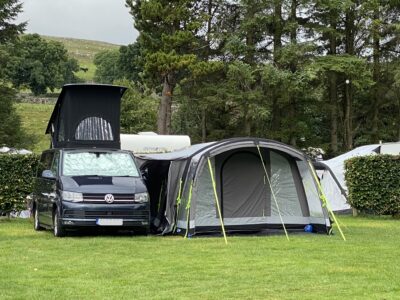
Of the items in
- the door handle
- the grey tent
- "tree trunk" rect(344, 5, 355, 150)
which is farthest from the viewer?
"tree trunk" rect(344, 5, 355, 150)

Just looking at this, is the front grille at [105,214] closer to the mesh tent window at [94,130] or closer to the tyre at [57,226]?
the tyre at [57,226]

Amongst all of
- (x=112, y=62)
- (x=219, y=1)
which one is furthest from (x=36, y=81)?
(x=219, y=1)

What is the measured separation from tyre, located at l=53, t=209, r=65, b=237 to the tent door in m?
3.28

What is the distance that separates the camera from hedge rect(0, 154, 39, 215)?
15.7 meters

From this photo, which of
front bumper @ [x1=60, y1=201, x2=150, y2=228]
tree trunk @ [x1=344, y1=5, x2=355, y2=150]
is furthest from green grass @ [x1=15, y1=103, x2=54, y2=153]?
front bumper @ [x1=60, y1=201, x2=150, y2=228]

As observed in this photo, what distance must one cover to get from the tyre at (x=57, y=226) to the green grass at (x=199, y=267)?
0.61 ft

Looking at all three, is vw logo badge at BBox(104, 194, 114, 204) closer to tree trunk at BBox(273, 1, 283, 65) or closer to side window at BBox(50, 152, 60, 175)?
side window at BBox(50, 152, 60, 175)

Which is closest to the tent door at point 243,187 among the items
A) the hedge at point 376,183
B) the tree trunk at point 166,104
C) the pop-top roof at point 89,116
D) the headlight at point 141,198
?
the headlight at point 141,198

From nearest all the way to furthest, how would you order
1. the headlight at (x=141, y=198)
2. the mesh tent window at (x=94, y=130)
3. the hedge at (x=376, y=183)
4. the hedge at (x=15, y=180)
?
the headlight at (x=141, y=198)
the mesh tent window at (x=94, y=130)
the hedge at (x=15, y=180)
the hedge at (x=376, y=183)

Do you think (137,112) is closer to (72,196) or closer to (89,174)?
(89,174)

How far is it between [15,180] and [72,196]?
435 cm

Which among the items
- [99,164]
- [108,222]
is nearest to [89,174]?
[99,164]

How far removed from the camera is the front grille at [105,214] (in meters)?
11.9

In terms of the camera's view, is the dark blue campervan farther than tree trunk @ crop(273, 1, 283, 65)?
No
